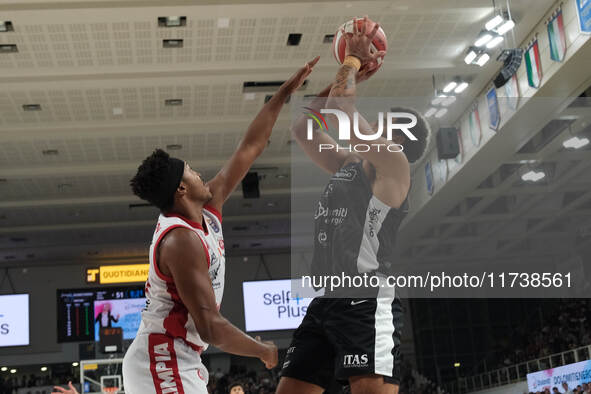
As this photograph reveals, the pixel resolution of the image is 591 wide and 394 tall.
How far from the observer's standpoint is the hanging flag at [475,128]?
35.5 feet

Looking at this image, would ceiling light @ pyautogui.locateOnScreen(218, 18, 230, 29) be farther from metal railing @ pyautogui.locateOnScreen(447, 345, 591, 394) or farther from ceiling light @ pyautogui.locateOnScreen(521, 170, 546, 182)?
metal railing @ pyautogui.locateOnScreen(447, 345, 591, 394)

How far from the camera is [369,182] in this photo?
324cm

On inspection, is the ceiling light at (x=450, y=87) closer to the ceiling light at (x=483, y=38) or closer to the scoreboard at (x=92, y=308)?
the ceiling light at (x=483, y=38)

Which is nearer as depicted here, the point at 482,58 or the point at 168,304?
the point at 168,304

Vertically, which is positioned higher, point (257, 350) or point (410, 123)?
point (410, 123)

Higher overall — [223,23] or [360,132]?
[223,23]

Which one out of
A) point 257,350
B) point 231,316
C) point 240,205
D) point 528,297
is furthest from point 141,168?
point 528,297

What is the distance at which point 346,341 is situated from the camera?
2.97m

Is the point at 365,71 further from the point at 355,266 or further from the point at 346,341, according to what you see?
the point at 346,341

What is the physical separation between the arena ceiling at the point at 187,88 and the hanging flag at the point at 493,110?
23cm

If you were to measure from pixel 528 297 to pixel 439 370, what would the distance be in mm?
3549

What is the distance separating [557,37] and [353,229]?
241 inches

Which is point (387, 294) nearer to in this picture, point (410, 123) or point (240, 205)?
point (410, 123)

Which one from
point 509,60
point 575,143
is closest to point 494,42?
point 509,60
